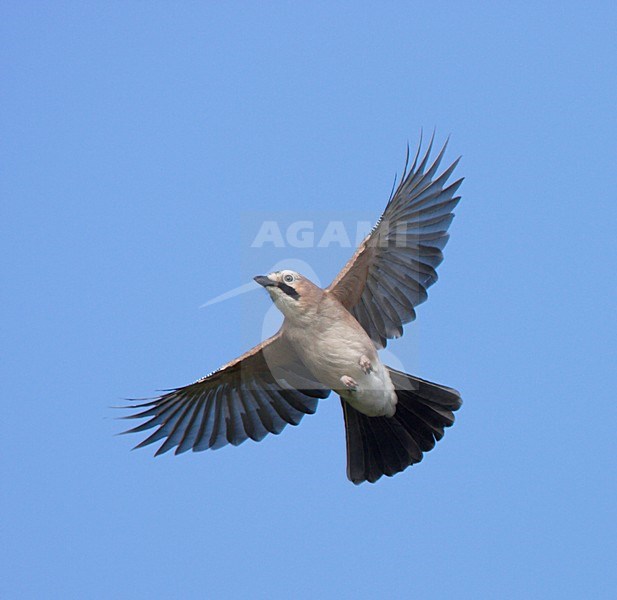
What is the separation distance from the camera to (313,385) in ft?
46.5

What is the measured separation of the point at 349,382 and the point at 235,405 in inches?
63.3

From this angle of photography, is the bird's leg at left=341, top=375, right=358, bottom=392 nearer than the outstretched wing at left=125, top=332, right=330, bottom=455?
Yes

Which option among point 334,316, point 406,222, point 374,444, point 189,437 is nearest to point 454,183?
point 406,222

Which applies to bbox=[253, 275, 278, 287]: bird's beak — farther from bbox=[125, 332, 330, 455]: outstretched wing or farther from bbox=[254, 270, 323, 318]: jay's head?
bbox=[125, 332, 330, 455]: outstretched wing

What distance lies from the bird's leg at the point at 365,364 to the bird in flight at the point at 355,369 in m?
0.01

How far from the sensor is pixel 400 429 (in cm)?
1379

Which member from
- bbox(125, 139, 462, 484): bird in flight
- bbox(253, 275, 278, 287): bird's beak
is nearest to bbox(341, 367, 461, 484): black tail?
bbox(125, 139, 462, 484): bird in flight

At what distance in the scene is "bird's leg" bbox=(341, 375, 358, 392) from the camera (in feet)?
42.9

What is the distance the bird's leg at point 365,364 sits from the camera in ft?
42.8

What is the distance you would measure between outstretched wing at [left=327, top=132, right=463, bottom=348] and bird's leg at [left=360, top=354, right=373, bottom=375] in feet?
2.24

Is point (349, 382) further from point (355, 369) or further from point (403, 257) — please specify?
point (403, 257)

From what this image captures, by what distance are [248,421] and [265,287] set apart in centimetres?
172

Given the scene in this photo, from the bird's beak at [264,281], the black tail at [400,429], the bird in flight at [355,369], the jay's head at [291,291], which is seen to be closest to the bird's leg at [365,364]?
the bird in flight at [355,369]

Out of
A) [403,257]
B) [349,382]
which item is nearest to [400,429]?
[349,382]
